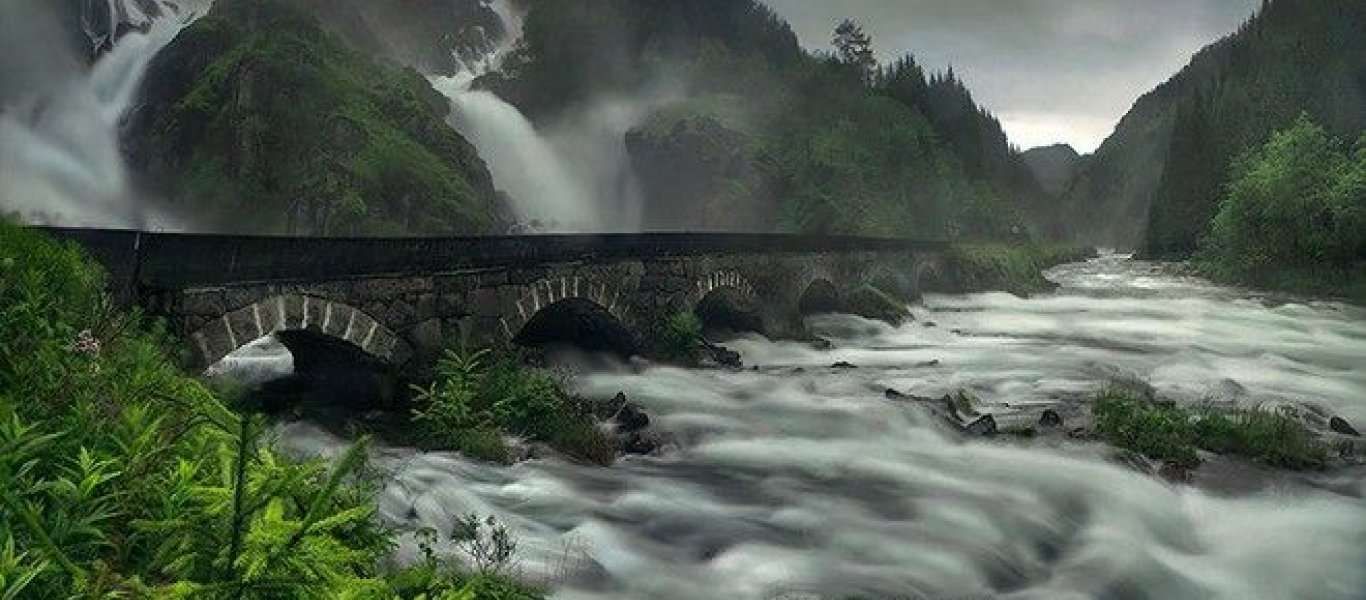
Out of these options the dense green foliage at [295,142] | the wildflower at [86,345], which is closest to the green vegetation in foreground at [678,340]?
the wildflower at [86,345]

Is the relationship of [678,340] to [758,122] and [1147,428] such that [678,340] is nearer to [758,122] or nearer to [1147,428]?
[1147,428]

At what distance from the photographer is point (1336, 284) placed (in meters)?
46.9

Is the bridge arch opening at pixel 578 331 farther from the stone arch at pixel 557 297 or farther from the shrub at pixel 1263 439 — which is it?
the shrub at pixel 1263 439

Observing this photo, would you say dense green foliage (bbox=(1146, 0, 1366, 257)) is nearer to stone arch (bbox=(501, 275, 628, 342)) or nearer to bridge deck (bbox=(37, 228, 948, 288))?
stone arch (bbox=(501, 275, 628, 342))

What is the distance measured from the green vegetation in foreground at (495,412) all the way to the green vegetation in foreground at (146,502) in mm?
6384

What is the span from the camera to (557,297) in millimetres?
17516

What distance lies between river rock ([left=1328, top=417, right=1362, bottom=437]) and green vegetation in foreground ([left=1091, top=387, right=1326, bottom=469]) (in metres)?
1.23

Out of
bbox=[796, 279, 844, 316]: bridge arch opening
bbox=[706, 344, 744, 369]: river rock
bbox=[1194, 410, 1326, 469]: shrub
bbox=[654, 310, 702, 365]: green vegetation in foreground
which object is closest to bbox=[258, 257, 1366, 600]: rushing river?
bbox=[1194, 410, 1326, 469]: shrub

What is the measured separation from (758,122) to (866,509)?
7602 cm

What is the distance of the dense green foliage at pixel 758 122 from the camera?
244 feet

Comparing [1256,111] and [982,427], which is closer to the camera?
[982,427]

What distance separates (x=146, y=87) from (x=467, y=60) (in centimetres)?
5418

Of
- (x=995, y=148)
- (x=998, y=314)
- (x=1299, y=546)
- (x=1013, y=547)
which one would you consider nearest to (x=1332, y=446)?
(x=1299, y=546)

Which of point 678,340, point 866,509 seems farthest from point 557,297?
point 866,509
